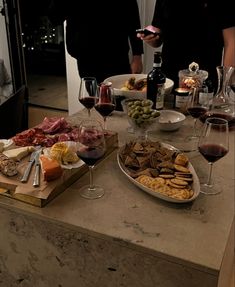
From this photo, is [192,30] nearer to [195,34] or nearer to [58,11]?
[195,34]

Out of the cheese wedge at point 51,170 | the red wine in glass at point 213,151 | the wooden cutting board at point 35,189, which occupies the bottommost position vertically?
the wooden cutting board at point 35,189

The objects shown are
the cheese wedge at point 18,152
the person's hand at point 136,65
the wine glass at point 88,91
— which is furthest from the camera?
the person's hand at point 136,65

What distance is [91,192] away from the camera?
1.05 m

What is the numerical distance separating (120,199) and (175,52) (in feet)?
4.54

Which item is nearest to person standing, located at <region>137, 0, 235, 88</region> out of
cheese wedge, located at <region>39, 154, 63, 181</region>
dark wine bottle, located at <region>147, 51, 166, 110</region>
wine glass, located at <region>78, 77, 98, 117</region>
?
dark wine bottle, located at <region>147, 51, 166, 110</region>

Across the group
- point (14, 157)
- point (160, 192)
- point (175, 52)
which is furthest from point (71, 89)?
point (160, 192)

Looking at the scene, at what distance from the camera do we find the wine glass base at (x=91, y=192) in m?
1.03

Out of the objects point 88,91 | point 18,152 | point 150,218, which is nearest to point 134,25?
point 88,91

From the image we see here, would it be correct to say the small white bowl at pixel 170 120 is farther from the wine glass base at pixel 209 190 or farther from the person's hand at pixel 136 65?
the person's hand at pixel 136 65

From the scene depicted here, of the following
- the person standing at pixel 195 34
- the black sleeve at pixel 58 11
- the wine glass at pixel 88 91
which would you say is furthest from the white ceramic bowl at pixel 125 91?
the black sleeve at pixel 58 11

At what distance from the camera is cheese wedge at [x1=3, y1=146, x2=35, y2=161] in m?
1.14

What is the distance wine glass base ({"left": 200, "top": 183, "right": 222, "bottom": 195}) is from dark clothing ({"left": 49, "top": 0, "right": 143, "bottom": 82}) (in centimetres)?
161

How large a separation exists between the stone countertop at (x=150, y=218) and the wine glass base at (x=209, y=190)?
0.02 metres

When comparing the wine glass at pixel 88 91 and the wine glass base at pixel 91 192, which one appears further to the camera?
the wine glass at pixel 88 91
